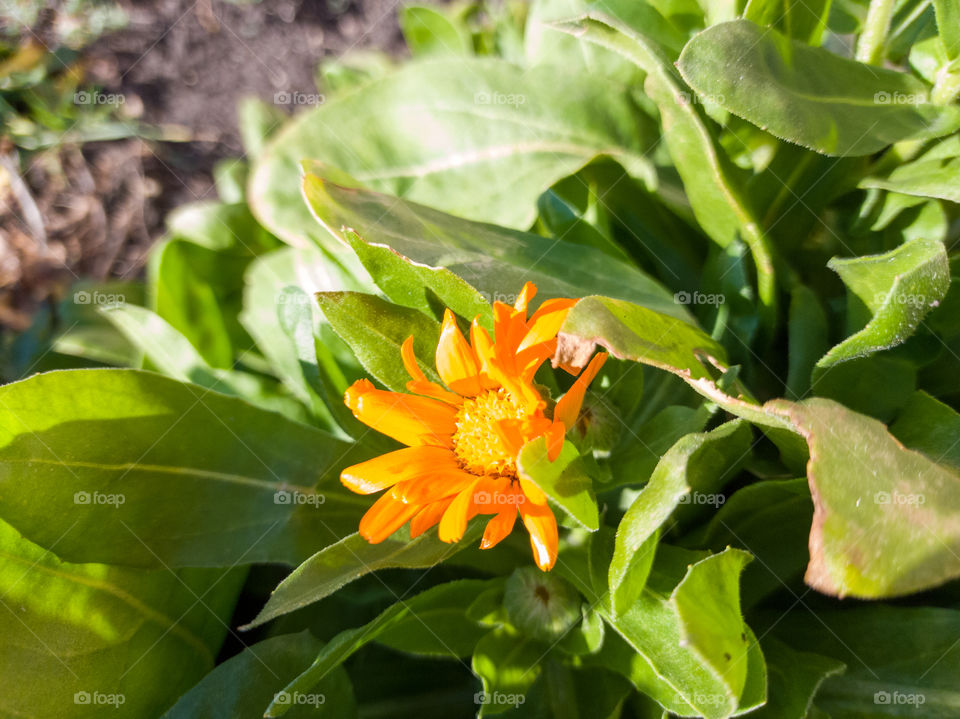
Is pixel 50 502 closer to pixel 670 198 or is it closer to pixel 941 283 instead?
pixel 670 198

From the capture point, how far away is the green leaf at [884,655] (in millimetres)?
984

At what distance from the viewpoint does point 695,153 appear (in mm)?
1006

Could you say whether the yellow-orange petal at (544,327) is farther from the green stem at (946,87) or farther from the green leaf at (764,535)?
the green stem at (946,87)

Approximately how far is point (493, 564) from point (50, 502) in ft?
1.96

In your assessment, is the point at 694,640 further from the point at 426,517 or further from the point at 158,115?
the point at 158,115

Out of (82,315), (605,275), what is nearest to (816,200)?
(605,275)

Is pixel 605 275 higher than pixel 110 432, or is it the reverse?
pixel 605 275

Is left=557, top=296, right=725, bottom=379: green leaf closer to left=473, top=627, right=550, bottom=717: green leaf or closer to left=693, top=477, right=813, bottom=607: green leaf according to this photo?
left=693, top=477, right=813, bottom=607: green leaf

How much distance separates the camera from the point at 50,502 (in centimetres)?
100
